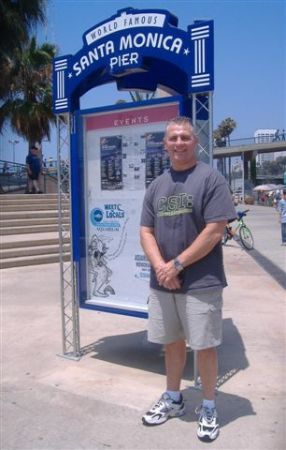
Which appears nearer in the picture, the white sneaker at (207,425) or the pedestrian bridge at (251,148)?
the white sneaker at (207,425)

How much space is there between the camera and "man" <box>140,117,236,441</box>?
11.2 feet

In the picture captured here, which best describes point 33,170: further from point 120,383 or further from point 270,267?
point 120,383

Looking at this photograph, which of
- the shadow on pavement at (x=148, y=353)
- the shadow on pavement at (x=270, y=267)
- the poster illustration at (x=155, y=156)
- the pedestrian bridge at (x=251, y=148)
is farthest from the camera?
the pedestrian bridge at (x=251, y=148)

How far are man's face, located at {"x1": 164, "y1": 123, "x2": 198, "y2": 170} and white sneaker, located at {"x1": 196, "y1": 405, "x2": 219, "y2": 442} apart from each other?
1.62 meters

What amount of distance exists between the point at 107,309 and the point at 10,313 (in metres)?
2.46

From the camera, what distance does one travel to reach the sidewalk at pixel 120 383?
11.6ft

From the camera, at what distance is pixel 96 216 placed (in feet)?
17.0

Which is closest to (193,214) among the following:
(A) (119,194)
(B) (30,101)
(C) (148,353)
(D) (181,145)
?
(D) (181,145)

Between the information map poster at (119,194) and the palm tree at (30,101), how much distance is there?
18301 mm

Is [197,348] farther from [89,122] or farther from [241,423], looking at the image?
[89,122]

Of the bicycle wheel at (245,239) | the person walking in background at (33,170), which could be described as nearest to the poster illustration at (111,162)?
the bicycle wheel at (245,239)

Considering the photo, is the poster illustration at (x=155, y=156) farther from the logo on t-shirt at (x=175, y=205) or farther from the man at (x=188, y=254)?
the logo on t-shirt at (x=175, y=205)

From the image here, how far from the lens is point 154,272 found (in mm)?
3605

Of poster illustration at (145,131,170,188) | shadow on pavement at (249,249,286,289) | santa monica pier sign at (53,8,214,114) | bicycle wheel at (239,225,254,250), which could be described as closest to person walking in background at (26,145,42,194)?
bicycle wheel at (239,225,254,250)
